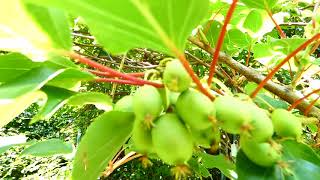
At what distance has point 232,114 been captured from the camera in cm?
48

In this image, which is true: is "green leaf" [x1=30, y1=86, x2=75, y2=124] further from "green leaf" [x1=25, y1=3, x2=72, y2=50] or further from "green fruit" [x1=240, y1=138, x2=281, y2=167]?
"green fruit" [x1=240, y1=138, x2=281, y2=167]

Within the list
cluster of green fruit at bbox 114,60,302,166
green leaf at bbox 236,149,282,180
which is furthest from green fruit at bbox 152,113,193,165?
green leaf at bbox 236,149,282,180

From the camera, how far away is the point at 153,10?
1.49 feet

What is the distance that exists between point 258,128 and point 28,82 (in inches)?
10.7

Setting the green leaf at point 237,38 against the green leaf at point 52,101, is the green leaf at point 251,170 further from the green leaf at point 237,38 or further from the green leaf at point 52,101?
the green leaf at point 237,38

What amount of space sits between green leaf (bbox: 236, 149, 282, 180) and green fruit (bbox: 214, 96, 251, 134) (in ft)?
0.24

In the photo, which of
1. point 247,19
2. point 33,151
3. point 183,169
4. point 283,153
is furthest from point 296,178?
point 247,19

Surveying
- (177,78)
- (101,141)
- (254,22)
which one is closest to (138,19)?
(177,78)

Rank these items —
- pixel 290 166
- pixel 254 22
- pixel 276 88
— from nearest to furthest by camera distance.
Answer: pixel 290 166, pixel 276 88, pixel 254 22

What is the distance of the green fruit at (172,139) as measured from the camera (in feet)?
1.48

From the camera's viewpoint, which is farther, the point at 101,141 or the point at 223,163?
the point at 223,163

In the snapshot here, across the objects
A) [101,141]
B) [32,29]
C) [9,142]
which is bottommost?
[9,142]

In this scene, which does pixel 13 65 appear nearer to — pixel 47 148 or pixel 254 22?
pixel 47 148

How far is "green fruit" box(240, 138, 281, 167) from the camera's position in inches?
19.8
